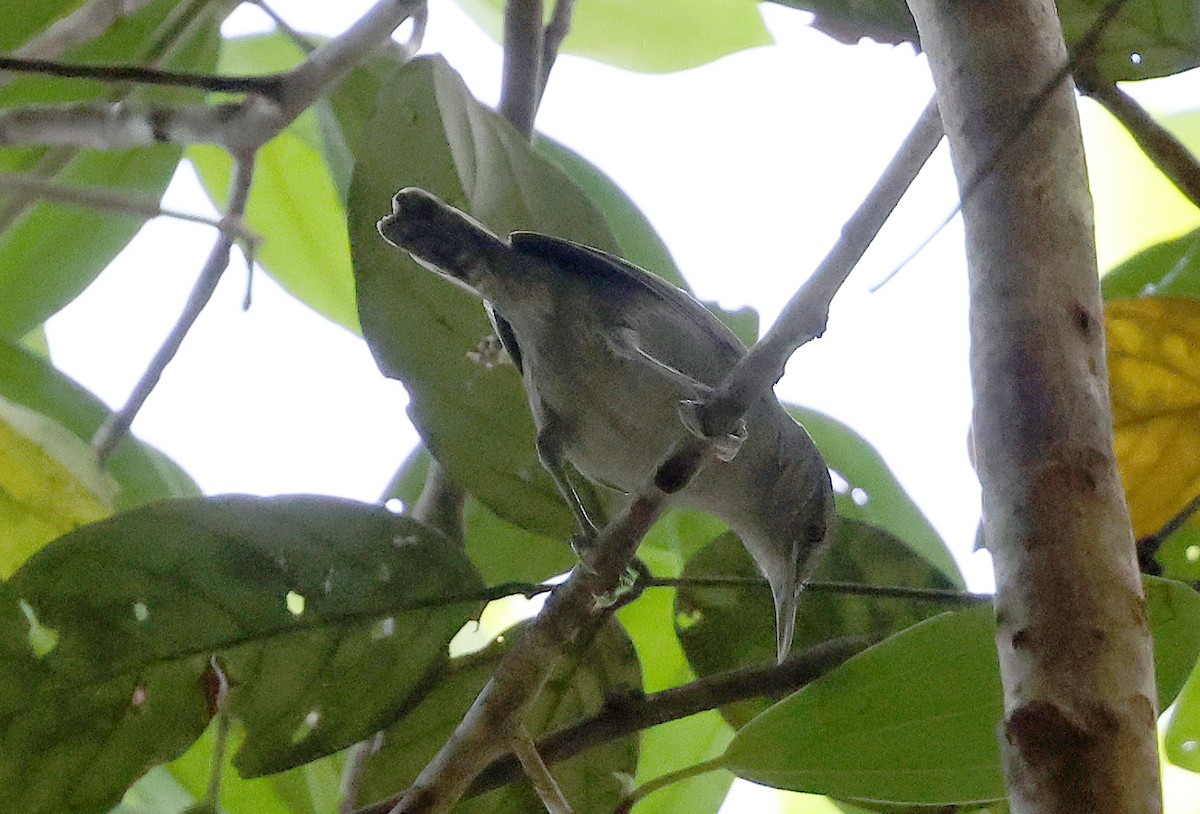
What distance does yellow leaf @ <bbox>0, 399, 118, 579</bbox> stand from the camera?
40.8 inches

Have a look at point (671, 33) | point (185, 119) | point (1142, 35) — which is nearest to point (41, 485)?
point (185, 119)

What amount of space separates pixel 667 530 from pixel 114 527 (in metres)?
0.58

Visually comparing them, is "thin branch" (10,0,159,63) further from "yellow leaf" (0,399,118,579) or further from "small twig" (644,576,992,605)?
"small twig" (644,576,992,605)

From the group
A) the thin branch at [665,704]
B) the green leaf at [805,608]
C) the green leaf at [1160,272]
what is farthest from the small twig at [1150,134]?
the thin branch at [665,704]

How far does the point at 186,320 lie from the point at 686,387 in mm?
553

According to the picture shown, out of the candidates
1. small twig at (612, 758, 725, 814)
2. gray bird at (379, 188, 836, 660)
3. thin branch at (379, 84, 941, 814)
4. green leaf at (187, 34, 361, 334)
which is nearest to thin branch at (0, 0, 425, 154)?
gray bird at (379, 188, 836, 660)

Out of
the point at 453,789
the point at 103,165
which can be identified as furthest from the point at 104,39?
the point at 453,789

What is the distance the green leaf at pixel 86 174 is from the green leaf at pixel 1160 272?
1.02m

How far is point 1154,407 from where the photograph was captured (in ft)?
3.50

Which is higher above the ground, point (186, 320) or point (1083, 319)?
point (186, 320)

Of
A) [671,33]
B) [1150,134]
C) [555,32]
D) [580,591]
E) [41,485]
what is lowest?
[580,591]

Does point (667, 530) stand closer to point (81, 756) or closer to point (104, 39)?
point (81, 756)

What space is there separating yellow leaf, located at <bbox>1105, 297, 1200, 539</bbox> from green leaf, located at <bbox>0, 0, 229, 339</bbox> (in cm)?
102

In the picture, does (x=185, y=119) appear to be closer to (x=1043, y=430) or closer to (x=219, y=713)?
(x=219, y=713)
